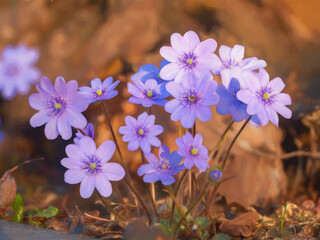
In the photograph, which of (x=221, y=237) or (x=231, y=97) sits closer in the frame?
(x=231, y=97)

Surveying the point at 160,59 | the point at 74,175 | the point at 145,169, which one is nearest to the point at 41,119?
the point at 74,175

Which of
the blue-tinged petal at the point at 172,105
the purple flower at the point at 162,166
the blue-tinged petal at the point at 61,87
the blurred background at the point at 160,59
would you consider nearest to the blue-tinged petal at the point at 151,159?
the purple flower at the point at 162,166

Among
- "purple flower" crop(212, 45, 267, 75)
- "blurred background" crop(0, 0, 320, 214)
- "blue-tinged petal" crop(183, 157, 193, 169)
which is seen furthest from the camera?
"blurred background" crop(0, 0, 320, 214)

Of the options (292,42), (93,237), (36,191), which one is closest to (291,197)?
(292,42)

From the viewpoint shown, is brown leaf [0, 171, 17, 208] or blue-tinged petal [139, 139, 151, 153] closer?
blue-tinged petal [139, 139, 151, 153]

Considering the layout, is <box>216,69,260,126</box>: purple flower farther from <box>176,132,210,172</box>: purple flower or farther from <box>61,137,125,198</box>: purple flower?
<box>61,137,125,198</box>: purple flower

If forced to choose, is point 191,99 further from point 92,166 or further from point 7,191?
point 7,191

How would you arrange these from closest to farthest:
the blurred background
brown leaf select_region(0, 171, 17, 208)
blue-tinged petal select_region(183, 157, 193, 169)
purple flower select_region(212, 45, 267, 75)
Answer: blue-tinged petal select_region(183, 157, 193, 169), purple flower select_region(212, 45, 267, 75), brown leaf select_region(0, 171, 17, 208), the blurred background

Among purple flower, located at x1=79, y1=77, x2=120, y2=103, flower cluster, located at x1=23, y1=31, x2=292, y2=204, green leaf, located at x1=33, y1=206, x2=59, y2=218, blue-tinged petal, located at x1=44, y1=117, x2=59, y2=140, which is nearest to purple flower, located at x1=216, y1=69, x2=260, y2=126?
flower cluster, located at x1=23, y1=31, x2=292, y2=204

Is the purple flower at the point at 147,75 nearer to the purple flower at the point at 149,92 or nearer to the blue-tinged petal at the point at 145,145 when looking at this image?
the purple flower at the point at 149,92
